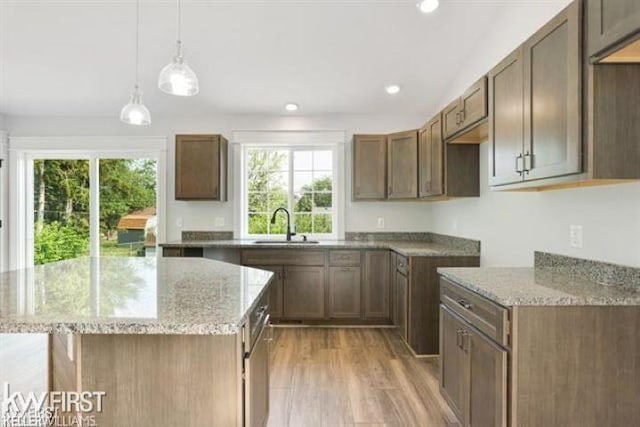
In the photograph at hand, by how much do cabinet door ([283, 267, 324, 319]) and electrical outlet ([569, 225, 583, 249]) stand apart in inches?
93.0

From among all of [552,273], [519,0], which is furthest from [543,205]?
[519,0]

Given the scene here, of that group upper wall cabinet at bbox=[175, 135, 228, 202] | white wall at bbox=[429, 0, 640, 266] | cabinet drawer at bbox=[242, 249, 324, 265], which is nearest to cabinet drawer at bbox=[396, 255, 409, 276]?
white wall at bbox=[429, 0, 640, 266]

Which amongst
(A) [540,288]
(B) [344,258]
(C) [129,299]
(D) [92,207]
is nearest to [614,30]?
(A) [540,288]

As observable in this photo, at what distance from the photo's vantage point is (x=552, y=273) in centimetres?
214

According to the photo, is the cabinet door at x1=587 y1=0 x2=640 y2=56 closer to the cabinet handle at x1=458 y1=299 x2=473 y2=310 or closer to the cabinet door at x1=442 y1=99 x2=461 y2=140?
the cabinet handle at x1=458 y1=299 x2=473 y2=310

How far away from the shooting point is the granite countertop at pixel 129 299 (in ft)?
3.88

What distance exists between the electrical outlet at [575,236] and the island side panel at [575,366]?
0.59m

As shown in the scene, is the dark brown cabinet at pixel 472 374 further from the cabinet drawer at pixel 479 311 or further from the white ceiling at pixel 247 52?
the white ceiling at pixel 247 52

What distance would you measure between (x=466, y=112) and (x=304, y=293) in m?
2.35

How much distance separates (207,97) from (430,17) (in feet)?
7.98

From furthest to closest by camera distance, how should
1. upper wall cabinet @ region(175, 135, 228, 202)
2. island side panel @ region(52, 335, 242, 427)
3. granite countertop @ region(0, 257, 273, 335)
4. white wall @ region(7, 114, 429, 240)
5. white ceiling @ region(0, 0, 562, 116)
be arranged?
white wall @ region(7, 114, 429, 240) < upper wall cabinet @ region(175, 135, 228, 202) < white ceiling @ region(0, 0, 562, 116) < island side panel @ region(52, 335, 242, 427) < granite countertop @ region(0, 257, 273, 335)

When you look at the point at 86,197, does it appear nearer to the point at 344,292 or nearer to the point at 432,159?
the point at 344,292

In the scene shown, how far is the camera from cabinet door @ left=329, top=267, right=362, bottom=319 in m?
3.97

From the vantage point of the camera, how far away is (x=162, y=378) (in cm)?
133
